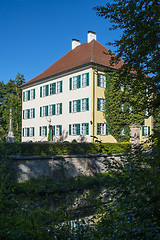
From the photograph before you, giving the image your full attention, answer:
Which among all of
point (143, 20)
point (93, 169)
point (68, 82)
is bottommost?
point (93, 169)

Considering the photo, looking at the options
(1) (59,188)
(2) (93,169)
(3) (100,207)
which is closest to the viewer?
(3) (100,207)

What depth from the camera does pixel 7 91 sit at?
40531 millimetres

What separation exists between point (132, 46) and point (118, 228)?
141 inches

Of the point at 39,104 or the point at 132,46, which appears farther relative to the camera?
the point at 39,104

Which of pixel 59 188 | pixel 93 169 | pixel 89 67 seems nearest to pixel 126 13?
pixel 59 188

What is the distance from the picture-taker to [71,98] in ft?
78.7

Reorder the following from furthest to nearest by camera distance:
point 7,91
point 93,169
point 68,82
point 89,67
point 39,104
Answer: point 7,91, point 39,104, point 68,82, point 89,67, point 93,169

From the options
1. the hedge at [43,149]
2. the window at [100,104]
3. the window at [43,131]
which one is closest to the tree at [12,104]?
the window at [43,131]

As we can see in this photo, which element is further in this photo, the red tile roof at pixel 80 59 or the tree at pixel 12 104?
the tree at pixel 12 104

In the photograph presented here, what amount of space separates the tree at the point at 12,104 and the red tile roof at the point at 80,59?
7.16 metres

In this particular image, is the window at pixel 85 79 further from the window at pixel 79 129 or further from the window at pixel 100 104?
the window at pixel 79 129

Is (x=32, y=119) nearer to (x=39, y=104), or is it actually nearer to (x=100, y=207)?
(x=39, y=104)

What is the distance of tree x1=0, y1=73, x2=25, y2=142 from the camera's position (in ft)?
116

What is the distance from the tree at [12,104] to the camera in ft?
116
